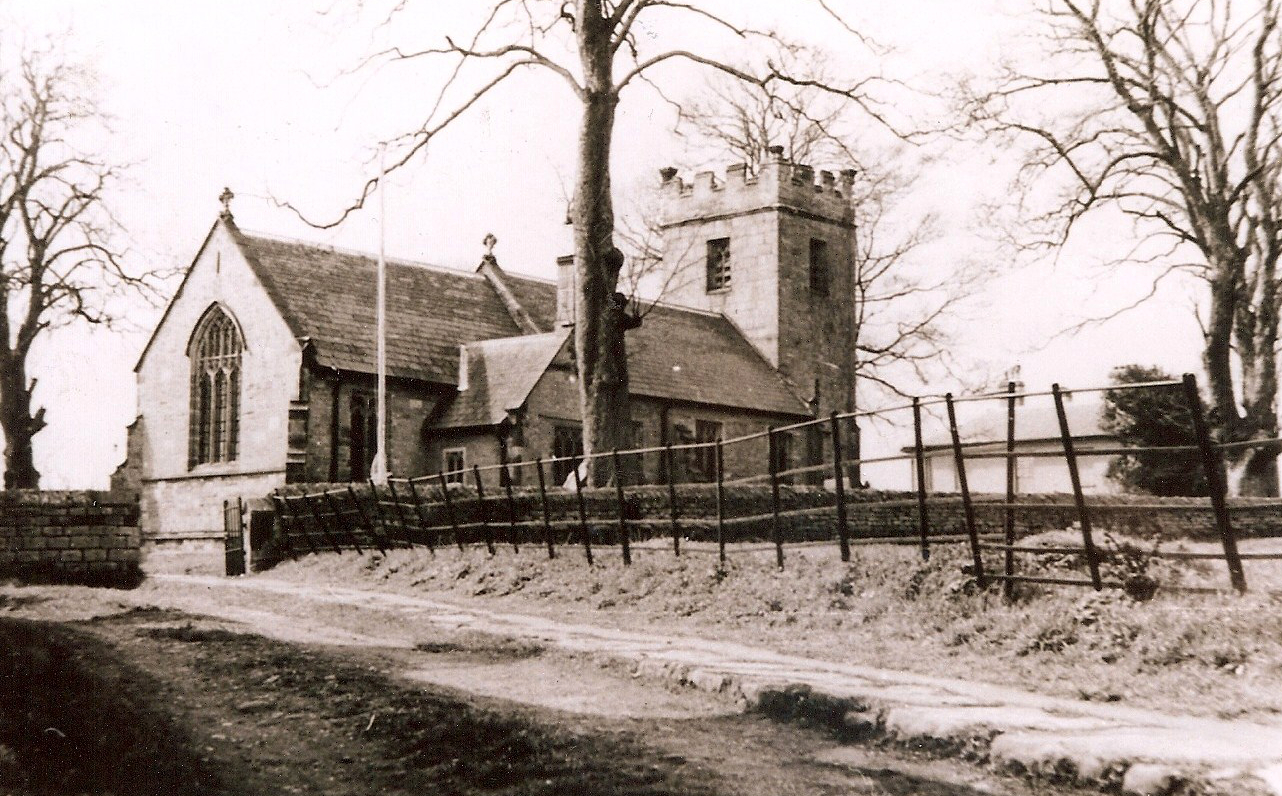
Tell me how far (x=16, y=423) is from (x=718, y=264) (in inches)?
1068

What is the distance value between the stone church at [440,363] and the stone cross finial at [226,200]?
0.05 m

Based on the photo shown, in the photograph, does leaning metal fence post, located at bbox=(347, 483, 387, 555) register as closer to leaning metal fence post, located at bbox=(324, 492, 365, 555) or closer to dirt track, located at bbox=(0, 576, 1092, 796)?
leaning metal fence post, located at bbox=(324, 492, 365, 555)

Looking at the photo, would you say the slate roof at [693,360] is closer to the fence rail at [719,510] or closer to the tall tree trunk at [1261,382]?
the fence rail at [719,510]

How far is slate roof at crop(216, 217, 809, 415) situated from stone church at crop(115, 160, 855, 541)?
7cm

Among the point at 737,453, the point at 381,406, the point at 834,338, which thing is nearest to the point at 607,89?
the point at 381,406

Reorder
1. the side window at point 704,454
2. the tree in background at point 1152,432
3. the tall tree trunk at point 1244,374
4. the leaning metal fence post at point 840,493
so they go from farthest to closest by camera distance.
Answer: the side window at point 704,454 → the tree in background at point 1152,432 → the tall tree trunk at point 1244,374 → the leaning metal fence post at point 840,493

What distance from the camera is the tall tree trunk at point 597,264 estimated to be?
54.5 ft

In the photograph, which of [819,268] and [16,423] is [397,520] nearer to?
[16,423]

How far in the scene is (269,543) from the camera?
20.0m

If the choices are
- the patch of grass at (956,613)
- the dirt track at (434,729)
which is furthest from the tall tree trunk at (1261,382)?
the dirt track at (434,729)

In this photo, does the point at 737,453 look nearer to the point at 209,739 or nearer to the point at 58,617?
the point at 58,617

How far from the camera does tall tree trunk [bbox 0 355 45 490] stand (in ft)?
46.1

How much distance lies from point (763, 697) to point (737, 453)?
27.6 metres

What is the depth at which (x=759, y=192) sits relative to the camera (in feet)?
127
